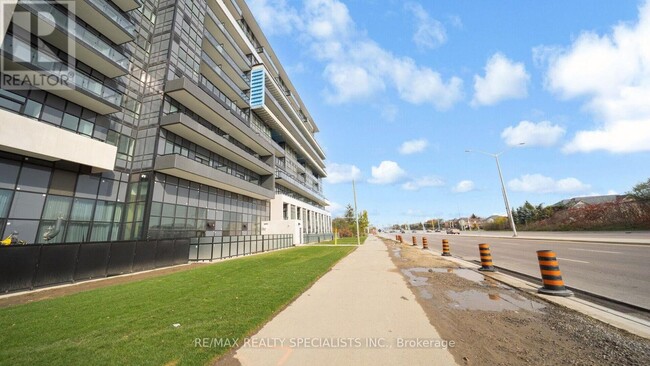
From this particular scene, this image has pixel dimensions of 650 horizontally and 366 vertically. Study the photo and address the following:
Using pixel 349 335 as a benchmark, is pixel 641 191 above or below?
above

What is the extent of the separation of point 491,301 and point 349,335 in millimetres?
4274

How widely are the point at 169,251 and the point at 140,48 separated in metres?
17.2

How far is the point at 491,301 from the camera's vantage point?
6422mm

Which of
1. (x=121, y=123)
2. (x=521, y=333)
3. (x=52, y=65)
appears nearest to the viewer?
(x=521, y=333)

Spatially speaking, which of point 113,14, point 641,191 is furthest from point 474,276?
point 641,191

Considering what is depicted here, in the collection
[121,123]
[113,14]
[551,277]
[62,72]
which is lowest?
[551,277]

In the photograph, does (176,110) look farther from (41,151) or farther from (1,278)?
(1,278)

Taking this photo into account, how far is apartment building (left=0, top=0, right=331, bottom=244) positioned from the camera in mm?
13023

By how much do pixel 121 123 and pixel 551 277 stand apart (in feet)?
83.2

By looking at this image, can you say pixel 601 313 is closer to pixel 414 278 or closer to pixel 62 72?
pixel 414 278

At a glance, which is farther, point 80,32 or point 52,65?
point 80,32

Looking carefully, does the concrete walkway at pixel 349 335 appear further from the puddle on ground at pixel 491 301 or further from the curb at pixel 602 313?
the curb at pixel 602 313

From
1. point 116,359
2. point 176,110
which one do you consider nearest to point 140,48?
point 176,110

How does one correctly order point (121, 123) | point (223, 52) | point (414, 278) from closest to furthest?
point (414, 278) → point (121, 123) → point (223, 52)
